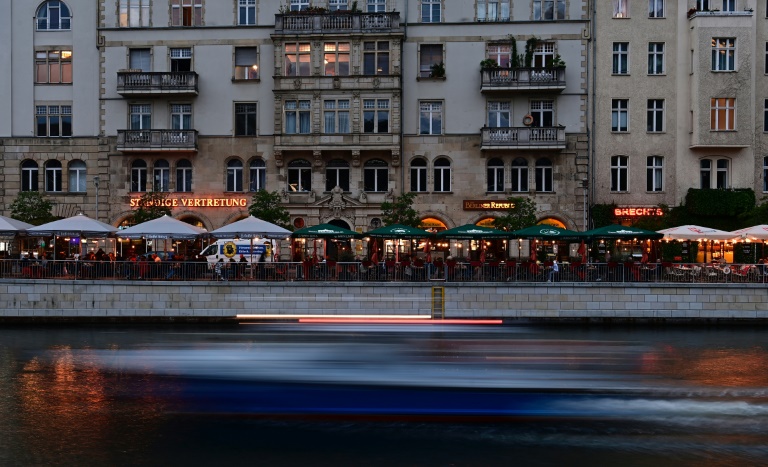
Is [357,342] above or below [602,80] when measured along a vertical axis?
below

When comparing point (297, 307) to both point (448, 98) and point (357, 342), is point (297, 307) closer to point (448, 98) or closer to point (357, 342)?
point (357, 342)

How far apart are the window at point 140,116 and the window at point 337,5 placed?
11.6 meters

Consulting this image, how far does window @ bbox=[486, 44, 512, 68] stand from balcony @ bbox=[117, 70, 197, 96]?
53.4ft

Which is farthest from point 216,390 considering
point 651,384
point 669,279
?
point 669,279

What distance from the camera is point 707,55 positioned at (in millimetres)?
40219

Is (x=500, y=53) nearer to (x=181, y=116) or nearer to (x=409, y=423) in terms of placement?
(x=181, y=116)

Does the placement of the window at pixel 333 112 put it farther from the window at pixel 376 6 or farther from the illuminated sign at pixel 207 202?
the illuminated sign at pixel 207 202

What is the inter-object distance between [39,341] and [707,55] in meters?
34.8

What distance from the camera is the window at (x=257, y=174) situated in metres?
42.4

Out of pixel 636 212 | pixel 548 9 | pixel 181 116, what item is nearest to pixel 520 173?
pixel 636 212

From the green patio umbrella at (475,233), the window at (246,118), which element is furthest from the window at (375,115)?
the green patio umbrella at (475,233)

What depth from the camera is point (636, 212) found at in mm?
40688

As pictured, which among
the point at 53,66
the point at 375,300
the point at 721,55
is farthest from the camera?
the point at 53,66

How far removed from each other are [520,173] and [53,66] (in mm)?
26918
